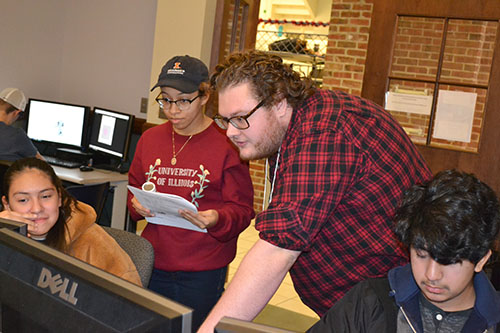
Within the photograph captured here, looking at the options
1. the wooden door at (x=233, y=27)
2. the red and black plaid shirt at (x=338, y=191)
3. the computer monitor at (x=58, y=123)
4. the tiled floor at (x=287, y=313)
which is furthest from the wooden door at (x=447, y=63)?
the computer monitor at (x=58, y=123)

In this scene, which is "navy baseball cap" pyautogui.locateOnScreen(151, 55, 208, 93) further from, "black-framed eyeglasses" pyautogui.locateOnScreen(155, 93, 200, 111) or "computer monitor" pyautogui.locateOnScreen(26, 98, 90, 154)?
"computer monitor" pyautogui.locateOnScreen(26, 98, 90, 154)

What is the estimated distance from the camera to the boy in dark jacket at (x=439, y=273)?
4.04 feet

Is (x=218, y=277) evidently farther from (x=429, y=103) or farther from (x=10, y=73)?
(x=10, y=73)

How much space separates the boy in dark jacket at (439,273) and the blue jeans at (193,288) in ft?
2.68

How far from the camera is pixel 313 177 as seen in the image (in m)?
1.19

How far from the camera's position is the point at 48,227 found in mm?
1944

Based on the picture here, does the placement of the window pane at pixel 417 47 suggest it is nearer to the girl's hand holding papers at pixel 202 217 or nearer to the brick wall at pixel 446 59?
the brick wall at pixel 446 59

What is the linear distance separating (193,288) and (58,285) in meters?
1.31

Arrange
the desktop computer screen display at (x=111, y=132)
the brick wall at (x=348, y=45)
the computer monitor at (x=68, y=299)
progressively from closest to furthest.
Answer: the computer monitor at (x=68, y=299) < the desktop computer screen display at (x=111, y=132) < the brick wall at (x=348, y=45)

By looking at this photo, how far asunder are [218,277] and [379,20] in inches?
79.4

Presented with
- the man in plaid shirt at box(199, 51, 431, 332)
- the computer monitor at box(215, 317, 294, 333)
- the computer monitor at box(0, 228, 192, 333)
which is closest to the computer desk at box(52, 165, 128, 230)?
the man in plaid shirt at box(199, 51, 431, 332)

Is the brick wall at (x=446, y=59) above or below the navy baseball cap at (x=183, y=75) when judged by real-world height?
above

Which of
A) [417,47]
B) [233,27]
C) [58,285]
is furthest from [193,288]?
[233,27]

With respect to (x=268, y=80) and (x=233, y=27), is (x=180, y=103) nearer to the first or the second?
(x=268, y=80)
